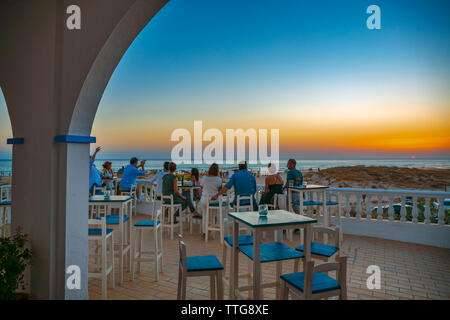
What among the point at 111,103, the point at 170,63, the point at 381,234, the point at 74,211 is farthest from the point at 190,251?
the point at 111,103

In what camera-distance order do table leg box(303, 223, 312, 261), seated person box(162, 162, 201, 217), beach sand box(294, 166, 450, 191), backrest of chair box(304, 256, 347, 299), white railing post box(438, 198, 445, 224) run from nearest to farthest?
backrest of chair box(304, 256, 347, 299) → table leg box(303, 223, 312, 261) → white railing post box(438, 198, 445, 224) → seated person box(162, 162, 201, 217) → beach sand box(294, 166, 450, 191)

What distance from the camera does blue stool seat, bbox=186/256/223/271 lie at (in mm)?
2246

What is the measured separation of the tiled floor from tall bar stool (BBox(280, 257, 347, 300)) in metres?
1.14

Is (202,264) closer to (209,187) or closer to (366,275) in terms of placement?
(366,275)

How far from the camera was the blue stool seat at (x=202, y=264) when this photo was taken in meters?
2.25

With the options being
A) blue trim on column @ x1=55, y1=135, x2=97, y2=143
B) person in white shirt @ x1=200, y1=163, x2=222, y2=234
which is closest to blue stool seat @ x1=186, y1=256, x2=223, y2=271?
blue trim on column @ x1=55, y1=135, x2=97, y2=143

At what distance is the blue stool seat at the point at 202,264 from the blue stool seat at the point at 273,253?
0.31 m

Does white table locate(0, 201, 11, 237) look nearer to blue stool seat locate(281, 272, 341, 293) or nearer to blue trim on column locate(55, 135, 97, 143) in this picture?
blue trim on column locate(55, 135, 97, 143)

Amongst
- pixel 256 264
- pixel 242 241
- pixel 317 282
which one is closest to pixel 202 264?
pixel 256 264

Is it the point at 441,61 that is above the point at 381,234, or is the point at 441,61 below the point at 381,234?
above

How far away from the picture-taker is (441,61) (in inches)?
215

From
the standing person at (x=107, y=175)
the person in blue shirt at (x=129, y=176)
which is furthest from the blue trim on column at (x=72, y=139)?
the standing person at (x=107, y=175)
